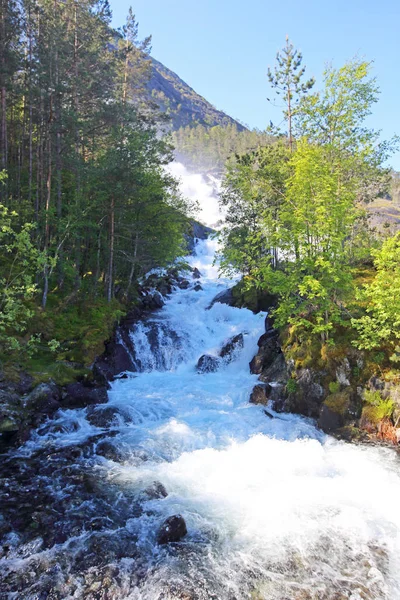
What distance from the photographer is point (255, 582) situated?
6801mm

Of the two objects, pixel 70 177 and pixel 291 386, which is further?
pixel 70 177

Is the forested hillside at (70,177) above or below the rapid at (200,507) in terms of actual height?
above

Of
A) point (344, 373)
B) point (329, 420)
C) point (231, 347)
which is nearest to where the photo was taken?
point (329, 420)

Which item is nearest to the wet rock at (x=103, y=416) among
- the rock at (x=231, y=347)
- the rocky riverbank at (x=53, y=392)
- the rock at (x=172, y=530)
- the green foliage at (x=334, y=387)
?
the rocky riverbank at (x=53, y=392)

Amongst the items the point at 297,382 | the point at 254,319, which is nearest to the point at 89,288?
the point at 254,319

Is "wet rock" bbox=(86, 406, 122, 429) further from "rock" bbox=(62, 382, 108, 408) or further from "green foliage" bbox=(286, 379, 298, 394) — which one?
"green foliage" bbox=(286, 379, 298, 394)

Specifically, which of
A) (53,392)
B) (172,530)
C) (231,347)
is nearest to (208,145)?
(231,347)

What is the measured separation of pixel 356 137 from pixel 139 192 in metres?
13.5

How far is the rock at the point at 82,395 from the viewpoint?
1458 cm

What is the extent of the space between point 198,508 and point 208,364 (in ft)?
42.3

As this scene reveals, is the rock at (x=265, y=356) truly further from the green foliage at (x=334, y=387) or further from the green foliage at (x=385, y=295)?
the green foliage at (x=385, y=295)

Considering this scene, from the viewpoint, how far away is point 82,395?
15117mm

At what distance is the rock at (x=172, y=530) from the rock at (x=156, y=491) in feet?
4.53

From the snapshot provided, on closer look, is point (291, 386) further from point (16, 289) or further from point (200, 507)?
point (16, 289)
